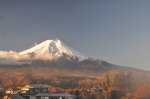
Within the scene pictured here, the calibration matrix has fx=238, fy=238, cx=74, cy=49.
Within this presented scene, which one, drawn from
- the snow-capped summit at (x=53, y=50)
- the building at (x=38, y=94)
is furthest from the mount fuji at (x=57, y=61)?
the building at (x=38, y=94)

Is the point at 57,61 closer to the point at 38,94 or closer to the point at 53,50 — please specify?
the point at 53,50

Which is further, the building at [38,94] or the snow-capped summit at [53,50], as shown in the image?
the snow-capped summit at [53,50]

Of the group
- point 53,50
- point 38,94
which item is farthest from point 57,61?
point 38,94

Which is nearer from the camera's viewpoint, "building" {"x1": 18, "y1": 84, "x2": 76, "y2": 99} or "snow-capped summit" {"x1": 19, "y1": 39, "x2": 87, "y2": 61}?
"building" {"x1": 18, "y1": 84, "x2": 76, "y2": 99}

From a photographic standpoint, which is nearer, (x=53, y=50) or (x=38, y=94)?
(x=38, y=94)

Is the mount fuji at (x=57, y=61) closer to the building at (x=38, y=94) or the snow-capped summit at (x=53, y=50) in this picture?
the snow-capped summit at (x=53, y=50)

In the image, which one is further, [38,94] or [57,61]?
[57,61]

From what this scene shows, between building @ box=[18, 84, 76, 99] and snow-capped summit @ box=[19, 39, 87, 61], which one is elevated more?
snow-capped summit @ box=[19, 39, 87, 61]

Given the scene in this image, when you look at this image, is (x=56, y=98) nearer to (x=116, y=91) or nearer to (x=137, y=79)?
(x=116, y=91)

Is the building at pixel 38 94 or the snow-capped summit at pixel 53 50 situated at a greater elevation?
the snow-capped summit at pixel 53 50

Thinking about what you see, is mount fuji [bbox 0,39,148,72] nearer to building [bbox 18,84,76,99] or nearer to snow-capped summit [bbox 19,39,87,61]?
snow-capped summit [bbox 19,39,87,61]

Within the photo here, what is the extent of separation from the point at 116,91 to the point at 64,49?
91505mm

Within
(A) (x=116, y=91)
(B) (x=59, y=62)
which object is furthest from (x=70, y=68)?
(A) (x=116, y=91)

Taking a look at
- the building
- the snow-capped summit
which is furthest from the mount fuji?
the building
